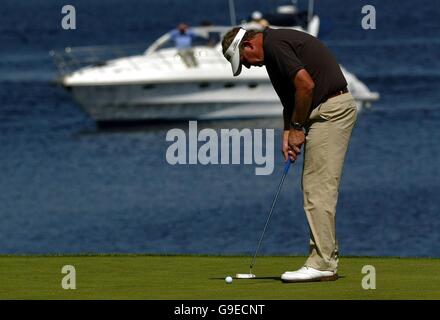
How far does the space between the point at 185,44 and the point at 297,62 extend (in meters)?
39.4

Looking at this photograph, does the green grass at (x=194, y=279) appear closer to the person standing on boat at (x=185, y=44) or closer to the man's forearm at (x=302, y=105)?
the man's forearm at (x=302, y=105)

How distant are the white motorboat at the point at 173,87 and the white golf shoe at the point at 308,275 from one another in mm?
38100

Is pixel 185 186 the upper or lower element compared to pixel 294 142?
upper

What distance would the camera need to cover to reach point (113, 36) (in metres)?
110

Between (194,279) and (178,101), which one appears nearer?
(194,279)

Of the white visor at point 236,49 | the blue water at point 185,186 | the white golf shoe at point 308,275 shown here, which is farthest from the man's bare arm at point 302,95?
the blue water at point 185,186

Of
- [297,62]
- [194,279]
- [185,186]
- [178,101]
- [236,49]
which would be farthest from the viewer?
[178,101]

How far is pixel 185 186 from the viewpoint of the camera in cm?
4325

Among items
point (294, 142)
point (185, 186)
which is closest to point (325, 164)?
point (294, 142)

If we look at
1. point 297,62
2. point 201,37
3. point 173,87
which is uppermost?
point 201,37

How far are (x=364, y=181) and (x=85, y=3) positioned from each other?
137 meters

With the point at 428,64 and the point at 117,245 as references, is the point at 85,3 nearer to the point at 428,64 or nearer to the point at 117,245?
the point at 428,64

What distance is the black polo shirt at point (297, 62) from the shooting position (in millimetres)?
10797

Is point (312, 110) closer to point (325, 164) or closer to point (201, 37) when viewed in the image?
point (325, 164)
